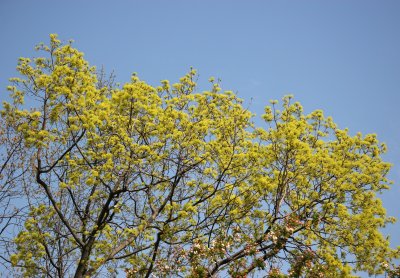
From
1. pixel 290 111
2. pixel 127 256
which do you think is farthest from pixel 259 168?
pixel 127 256

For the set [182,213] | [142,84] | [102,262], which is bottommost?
[102,262]

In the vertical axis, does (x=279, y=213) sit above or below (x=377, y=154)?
below

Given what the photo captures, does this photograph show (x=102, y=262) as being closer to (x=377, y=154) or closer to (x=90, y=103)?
(x=90, y=103)

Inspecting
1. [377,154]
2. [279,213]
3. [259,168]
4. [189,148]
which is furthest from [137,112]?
[377,154]

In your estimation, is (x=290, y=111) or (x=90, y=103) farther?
(x=290, y=111)

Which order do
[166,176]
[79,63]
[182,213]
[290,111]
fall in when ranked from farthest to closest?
[290,111]
[166,176]
[79,63]
[182,213]

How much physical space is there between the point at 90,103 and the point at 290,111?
27.2 ft

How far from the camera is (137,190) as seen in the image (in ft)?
52.5

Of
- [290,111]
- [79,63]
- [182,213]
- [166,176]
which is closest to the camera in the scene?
[182,213]

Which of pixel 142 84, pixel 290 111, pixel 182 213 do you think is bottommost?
pixel 182 213

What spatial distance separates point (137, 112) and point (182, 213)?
4049 mm

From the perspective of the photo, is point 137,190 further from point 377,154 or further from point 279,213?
point 377,154

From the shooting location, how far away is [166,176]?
55.1 ft

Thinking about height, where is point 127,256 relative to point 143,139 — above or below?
below
